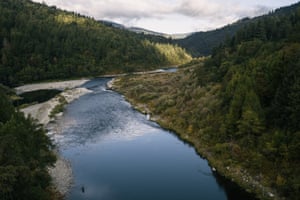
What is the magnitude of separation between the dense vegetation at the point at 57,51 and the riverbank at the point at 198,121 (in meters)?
58.0

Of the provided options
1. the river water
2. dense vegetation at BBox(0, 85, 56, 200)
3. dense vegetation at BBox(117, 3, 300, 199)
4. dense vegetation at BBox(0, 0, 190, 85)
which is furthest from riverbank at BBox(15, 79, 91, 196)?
dense vegetation at BBox(117, 3, 300, 199)

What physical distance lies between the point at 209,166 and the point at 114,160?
13.5 m

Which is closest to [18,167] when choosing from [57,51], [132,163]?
[132,163]

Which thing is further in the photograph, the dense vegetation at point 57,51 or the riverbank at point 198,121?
the dense vegetation at point 57,51

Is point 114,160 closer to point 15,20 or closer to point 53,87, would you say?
point 53,87

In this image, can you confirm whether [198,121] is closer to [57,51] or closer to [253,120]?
[253,120]

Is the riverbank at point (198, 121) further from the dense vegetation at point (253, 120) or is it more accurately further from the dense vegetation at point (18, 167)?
the dense vegetation at point (18, 167)

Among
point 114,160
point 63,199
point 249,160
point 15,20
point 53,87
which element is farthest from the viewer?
point 15,20

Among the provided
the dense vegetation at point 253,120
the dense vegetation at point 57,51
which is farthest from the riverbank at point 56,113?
the dense vegetation at point 253,120

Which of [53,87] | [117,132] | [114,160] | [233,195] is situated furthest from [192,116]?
[53,87]

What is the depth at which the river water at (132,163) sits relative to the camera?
3401 cm

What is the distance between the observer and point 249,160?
37.2 m

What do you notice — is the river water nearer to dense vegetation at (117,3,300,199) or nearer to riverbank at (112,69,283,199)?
riverbank at (112,69,283,199)

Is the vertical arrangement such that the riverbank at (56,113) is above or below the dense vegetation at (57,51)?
below
